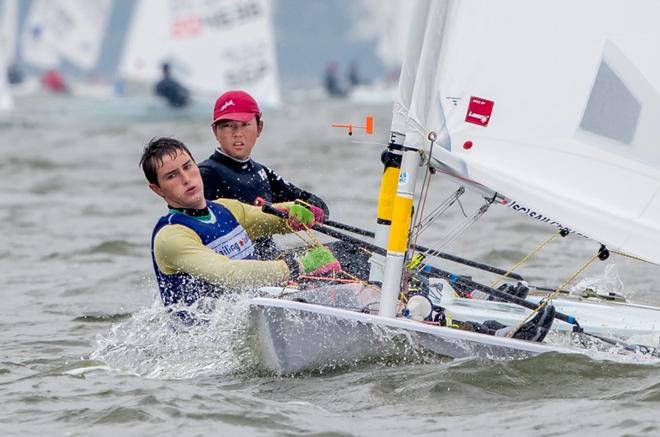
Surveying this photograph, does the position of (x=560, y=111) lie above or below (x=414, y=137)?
above

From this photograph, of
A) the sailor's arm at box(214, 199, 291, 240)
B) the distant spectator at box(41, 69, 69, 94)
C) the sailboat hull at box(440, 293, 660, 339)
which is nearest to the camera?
the sailboat hull at box(440, 293, 660, 339)

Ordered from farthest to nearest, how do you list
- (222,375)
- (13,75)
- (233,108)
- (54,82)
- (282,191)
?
(13,75)
(54,82)
(282,191)
(233,108)
(222,375)

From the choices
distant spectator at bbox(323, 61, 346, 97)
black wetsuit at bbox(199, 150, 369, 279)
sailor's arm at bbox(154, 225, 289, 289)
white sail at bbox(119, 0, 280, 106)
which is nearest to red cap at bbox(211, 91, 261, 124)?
black wetsuit at bbox(199, 150, 369, 279)

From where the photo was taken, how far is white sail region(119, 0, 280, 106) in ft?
56.2

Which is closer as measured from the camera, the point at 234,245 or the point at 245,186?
the point at 234,245

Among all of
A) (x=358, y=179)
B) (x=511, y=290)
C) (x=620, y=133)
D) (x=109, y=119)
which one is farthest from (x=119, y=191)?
(x=109, y=119)

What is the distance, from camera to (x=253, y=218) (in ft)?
15.0

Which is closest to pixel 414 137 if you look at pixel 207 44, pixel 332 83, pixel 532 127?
pixel 532 127

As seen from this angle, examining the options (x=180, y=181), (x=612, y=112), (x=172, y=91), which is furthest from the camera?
(x=172, y=91)

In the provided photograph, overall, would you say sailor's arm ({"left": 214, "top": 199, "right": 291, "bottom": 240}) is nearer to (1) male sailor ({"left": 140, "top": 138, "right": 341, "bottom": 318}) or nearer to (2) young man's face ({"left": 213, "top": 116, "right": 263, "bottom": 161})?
(1) male sailor ({"left": 140, "top": 138, "right": 341, "bottom": 318})

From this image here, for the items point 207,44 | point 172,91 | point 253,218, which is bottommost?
point 253,218

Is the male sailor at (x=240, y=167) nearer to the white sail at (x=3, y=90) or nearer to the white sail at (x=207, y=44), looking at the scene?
the white sail at (x=207, y=44)

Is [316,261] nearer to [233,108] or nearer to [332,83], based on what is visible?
[233,108]

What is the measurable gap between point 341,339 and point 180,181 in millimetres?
735
